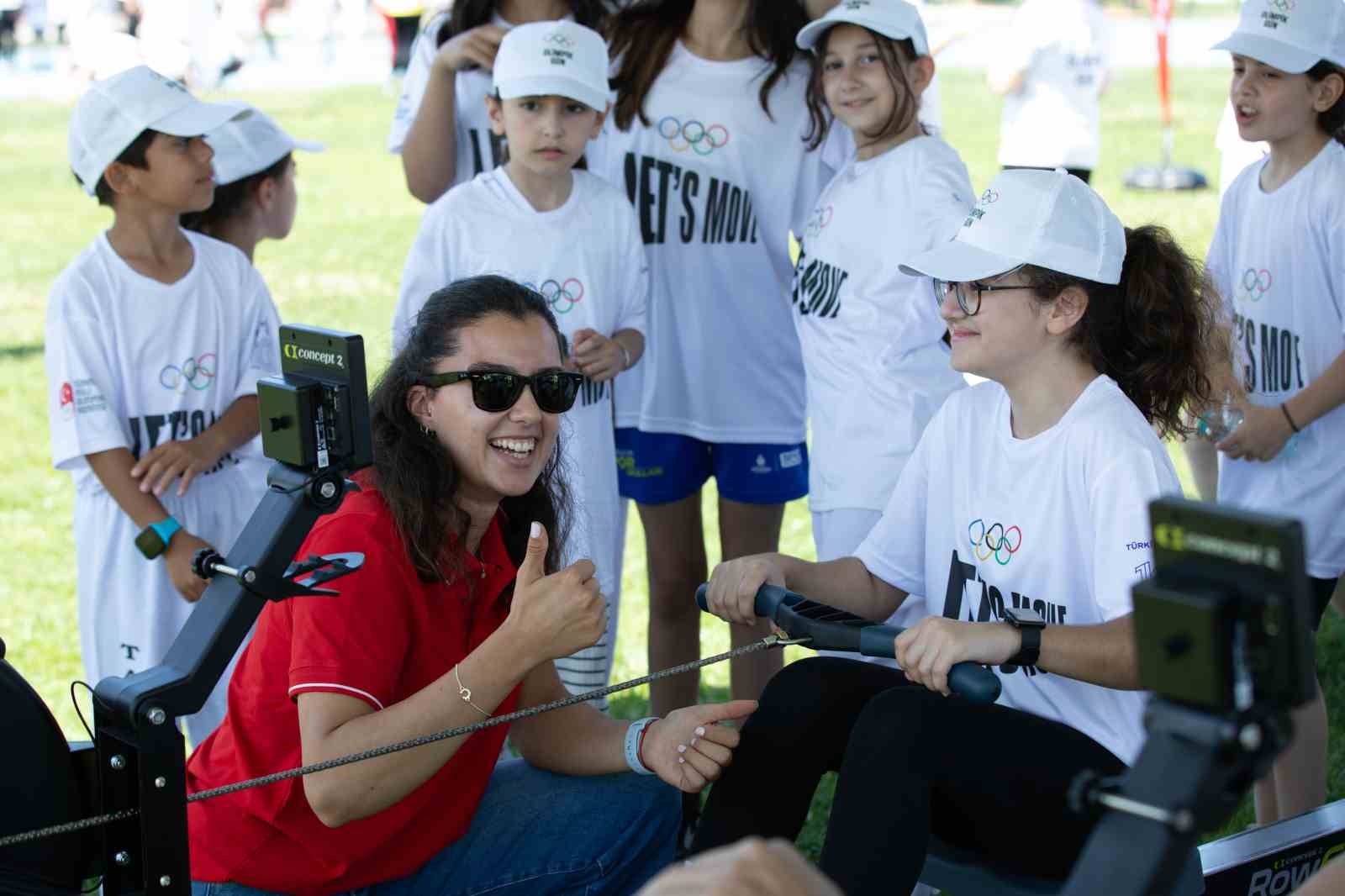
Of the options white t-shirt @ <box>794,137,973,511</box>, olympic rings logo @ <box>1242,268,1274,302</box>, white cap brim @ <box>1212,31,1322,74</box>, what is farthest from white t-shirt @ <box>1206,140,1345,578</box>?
white t-shirt @ <box>794,137,973,511</box>

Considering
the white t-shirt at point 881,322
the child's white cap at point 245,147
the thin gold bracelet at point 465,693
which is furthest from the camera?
the child's white cap at point 245,147

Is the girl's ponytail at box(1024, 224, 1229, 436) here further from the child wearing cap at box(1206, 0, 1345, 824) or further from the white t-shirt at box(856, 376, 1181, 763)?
the child wearing cap at box(1206, 0, 1345, 824)

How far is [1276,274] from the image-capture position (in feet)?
12.2

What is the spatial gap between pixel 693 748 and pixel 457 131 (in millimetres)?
2321

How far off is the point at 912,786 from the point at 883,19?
200cm

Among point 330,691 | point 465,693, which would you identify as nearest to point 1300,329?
point 465,693

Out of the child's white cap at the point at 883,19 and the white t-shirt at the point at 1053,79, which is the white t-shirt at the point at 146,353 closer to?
the child's white cap at the point at 883,19

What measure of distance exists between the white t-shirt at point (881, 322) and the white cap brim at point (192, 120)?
153 cm

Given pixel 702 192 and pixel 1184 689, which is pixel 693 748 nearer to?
pixel 1184 689

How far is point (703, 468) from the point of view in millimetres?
4270

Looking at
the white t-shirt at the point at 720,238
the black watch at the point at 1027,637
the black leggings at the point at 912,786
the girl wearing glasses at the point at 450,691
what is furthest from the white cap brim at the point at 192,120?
the black watch at the point at 1027,637

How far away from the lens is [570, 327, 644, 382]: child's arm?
3711 millimetres

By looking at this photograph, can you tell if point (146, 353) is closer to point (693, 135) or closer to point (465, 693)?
point (693, 135)

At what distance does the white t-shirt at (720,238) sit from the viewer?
4.09 metres
